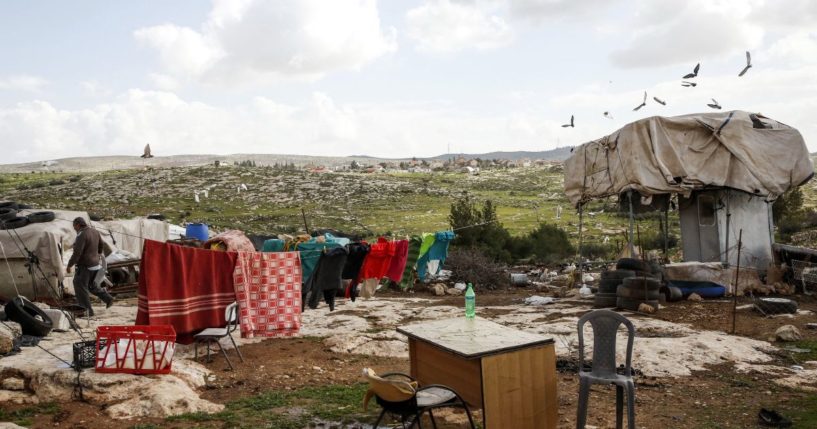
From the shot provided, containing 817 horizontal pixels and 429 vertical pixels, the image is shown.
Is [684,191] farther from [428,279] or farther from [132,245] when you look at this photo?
[132,245]

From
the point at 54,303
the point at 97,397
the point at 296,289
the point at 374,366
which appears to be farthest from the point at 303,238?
the point at 54,303

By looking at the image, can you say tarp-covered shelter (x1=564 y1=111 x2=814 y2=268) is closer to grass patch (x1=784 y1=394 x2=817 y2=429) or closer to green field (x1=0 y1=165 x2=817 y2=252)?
grass patch (x1=784 y1=394 x2=817 y2=429)

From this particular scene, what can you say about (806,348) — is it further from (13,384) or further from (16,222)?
(16,222)

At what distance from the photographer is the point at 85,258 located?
1136cm

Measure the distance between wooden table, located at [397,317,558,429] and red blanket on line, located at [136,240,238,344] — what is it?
3.63 metres

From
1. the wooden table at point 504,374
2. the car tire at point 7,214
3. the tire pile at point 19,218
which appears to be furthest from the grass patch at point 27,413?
the car tire at point 7,214

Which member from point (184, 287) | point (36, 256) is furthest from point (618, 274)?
point (36, 256)

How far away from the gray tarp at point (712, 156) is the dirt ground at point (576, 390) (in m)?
4.75

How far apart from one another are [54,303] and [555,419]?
12864 mm

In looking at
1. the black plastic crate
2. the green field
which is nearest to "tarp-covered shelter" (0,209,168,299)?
the black plastic crate

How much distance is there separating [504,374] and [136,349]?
4666mm

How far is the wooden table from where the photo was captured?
5.34 m

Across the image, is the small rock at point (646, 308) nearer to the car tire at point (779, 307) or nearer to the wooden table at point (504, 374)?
the car tire at point (779, 307)

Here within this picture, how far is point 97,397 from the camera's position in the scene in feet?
22.3
